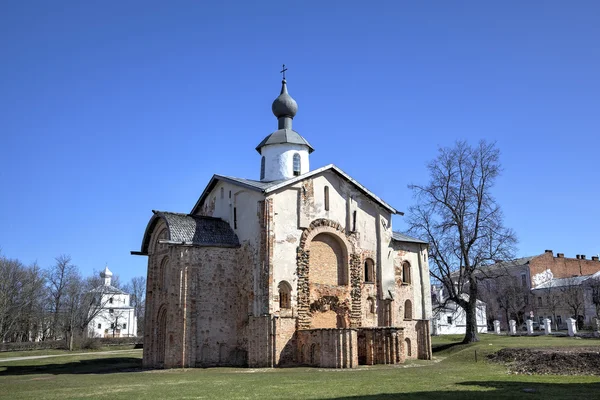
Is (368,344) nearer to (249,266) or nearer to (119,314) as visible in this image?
(249,266)

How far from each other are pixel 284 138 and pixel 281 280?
1028cm

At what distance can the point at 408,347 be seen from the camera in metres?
31.6

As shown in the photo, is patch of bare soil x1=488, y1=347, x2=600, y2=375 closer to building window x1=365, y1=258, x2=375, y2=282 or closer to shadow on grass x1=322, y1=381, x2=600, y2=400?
shadow on grass x1=322, y1=381, x2=600, y2=400

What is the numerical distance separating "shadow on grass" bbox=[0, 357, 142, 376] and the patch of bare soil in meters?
18.3

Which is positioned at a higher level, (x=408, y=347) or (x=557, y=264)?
(x=557, y=264)

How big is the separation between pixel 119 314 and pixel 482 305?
2136 inches

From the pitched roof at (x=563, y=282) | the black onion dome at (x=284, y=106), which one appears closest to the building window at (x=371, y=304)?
the black onion dome at (x=284, y=106)

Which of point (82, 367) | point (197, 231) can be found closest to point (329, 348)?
point (197, 231)

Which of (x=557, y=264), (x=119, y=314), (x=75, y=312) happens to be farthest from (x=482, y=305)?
A: (x=119, y=314)

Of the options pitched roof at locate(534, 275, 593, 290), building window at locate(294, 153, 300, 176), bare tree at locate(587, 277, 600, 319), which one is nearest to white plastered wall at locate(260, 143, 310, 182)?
building window at locate(294, 153, 300, 176)

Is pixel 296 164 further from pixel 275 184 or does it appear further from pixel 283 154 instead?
pixel 275 184

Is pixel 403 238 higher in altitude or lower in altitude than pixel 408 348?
higher

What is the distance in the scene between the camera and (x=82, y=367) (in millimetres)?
30516

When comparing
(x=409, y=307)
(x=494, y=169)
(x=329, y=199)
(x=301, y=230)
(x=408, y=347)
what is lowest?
(x=408, y=347)
